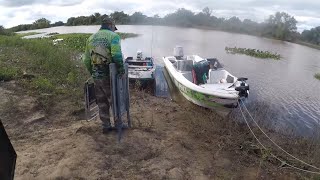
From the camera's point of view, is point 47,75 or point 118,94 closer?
point 118,94

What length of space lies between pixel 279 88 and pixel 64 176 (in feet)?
45.4

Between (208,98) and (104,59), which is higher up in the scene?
(104,59)

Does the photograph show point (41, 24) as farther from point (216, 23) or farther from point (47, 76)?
point (47, 76)

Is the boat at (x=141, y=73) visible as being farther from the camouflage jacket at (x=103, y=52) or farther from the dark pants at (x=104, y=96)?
the camouflage jacket at (x=103, y=52)

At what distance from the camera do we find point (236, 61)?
85.4 ft

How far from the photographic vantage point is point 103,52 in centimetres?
601

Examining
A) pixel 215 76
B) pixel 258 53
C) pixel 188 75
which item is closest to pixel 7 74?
pixel 188 75

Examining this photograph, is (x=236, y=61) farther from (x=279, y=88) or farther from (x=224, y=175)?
(x=224, y=175)

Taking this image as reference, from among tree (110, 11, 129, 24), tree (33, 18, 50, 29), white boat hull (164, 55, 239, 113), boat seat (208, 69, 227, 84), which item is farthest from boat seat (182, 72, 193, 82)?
tree (33, 18, 50, 29)

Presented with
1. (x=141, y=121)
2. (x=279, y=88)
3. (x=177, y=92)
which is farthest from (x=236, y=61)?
(x=141, y=121)

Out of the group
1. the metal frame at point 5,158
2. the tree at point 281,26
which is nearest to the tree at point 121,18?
the tree at point 281,26

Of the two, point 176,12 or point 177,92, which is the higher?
point 176,12

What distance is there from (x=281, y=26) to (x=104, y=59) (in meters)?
51.6

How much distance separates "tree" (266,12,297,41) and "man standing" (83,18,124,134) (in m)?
48.2
